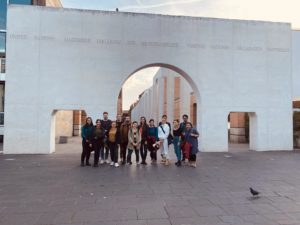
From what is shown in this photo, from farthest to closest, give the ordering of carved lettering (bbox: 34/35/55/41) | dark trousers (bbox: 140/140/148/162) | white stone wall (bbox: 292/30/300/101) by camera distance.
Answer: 1. white stone wall (bbox: 292/30/300/101)
2. carved lettering (bbox: 34/35/55/41)
3. dark trousers (bbox: 140/140/148/162)

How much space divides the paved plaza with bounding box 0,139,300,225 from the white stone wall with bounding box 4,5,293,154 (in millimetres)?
4178

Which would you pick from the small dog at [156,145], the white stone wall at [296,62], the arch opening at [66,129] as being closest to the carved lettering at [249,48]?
the white stone wall at [296,62]

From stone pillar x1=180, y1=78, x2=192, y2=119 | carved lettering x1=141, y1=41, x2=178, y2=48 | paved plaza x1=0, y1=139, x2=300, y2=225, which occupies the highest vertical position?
carved lettering x1=141, y1=41, x2=178, y2=48

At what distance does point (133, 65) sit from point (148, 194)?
29.4ft

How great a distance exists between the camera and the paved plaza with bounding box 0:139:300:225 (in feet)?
16.6

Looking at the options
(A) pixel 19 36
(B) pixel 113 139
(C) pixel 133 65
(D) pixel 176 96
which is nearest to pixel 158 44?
(C) pixel 133 65

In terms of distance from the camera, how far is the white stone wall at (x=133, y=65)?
14.1 metres

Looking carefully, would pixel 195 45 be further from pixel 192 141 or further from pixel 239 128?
pixel 239 128

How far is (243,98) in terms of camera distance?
15.5m

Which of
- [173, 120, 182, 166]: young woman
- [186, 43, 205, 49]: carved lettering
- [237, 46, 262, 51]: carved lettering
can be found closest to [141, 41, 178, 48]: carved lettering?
[186, 43, 205, 49]: carved lettering

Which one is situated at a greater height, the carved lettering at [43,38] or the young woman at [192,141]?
the carved lettering at [43,38]

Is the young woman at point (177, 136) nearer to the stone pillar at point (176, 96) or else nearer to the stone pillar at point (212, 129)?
the stone pillar at point (212, 129)

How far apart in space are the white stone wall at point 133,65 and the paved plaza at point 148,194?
4178 mm

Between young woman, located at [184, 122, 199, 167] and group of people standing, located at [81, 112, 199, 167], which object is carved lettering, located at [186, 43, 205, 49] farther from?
young woman, located at [184, 122, 199, 167]
